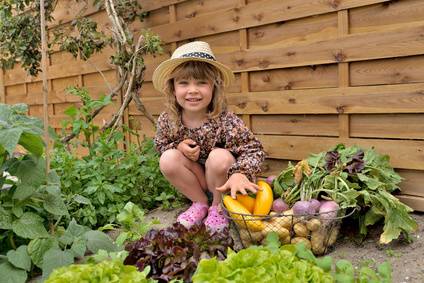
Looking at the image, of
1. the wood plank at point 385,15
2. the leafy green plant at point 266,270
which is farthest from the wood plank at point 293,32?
the leafy green plant at point 266,270

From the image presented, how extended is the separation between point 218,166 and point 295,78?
950 millimetres

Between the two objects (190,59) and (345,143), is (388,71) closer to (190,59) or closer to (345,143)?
(345,143)

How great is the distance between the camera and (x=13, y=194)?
87.9 inches

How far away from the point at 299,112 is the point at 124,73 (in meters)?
Answer: 1.72

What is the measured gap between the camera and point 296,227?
2.37 m

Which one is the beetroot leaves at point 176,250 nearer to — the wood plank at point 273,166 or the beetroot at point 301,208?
the beetroot at point 301,208

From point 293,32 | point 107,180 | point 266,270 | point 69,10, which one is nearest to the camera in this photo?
point 266,270

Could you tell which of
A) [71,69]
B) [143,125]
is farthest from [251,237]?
[71,69]

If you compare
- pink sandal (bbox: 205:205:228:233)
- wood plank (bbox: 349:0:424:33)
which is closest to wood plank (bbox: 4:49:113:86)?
pink sandal (bbox: 205:205:228:233)

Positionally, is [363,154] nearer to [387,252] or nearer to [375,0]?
[387,252]

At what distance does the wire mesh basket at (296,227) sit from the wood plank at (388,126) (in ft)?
2.35

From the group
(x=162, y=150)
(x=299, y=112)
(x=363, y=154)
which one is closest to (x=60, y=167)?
(x=162, y=150)

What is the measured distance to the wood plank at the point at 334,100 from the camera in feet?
9.14

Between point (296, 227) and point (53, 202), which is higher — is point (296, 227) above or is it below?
below
